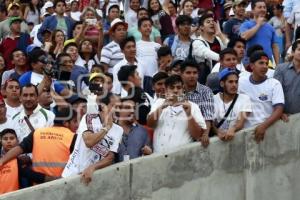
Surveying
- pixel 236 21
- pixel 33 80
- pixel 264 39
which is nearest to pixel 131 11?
pixel 236 21

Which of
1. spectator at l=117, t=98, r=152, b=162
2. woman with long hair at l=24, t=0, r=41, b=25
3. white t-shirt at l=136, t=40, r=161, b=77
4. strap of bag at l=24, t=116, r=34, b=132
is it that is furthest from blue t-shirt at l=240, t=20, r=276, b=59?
woman with long hair at l=24, t=0, r=41, b=25

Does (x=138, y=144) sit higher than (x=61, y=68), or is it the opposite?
(x=61, y=68)

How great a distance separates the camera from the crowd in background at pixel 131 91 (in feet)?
33.7

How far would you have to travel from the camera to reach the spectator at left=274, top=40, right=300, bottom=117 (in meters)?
11.1

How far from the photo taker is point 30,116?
11.5m

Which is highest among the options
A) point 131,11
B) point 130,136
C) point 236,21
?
point 131,11

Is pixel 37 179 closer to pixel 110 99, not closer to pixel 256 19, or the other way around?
pixel 110 99

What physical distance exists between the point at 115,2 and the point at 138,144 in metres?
9.56

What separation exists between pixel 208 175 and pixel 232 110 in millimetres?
791

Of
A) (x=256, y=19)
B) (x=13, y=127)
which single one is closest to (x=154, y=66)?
(x=256, y=19)

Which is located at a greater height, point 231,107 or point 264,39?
point 264,39

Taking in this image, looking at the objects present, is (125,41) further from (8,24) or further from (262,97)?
(8,24)

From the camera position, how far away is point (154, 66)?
14.0 m

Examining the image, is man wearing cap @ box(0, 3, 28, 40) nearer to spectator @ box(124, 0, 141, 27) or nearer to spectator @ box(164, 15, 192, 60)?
spectator @ box(124, 0, 141, 27)
